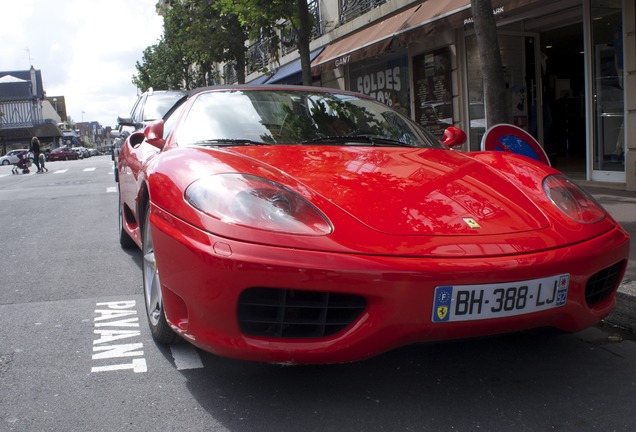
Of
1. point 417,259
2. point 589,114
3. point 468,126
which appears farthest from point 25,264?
point 468,126

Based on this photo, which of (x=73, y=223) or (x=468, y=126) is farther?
(x=468, y=126)

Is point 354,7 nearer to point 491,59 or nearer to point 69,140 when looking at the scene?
point 491,59

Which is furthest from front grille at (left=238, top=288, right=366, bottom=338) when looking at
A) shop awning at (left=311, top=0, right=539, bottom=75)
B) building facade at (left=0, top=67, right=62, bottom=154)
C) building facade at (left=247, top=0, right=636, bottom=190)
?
building facade at (left=0, top=67, right=62, bottom=154)

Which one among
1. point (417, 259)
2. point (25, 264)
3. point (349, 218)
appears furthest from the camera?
point (25, 264)

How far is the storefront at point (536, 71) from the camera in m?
8.64

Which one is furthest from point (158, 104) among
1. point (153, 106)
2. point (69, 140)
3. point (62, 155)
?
point (69, 140)

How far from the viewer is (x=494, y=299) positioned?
225cm

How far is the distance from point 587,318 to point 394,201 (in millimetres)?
887

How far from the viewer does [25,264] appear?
5.33m

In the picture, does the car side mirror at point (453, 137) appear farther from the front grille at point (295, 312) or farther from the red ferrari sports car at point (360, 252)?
the front grille at point (295, 312)

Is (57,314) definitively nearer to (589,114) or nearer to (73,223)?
(73,223)

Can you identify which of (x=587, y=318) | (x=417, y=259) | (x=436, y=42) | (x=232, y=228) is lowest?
(x=587, y=318)

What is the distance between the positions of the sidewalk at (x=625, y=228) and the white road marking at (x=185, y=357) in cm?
219

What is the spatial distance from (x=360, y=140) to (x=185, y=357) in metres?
1.44
